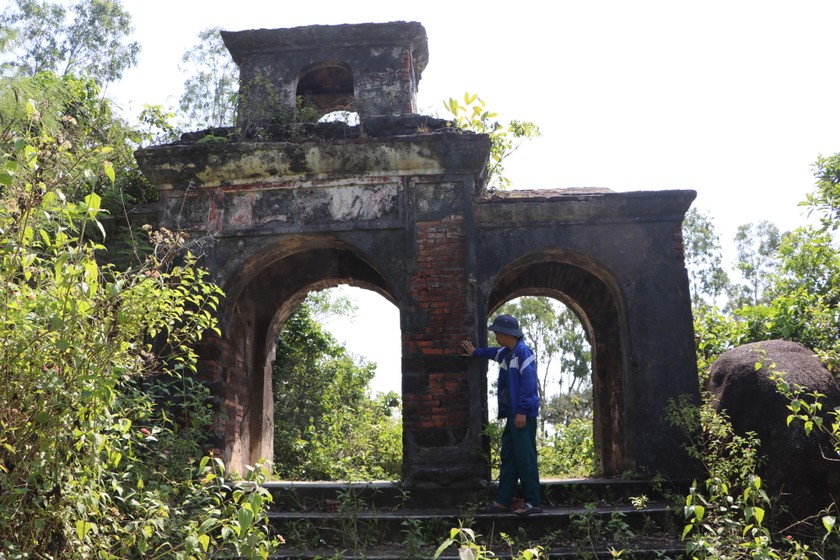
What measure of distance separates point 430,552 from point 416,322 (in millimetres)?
2486

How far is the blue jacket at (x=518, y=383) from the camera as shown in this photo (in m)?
6.66

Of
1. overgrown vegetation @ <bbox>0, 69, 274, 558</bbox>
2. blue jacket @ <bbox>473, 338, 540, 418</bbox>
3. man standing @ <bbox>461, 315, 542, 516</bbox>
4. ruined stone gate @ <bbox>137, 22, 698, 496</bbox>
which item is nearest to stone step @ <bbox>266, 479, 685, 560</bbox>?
man standing @ <bbox>461, 315, 542, 516</bbox>

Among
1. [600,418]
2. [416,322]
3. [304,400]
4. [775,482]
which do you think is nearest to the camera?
[775,482]

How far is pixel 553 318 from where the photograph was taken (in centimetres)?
2783

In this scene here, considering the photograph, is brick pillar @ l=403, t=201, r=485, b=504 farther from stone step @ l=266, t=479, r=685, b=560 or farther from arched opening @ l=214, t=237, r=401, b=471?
arched opening @ l=214, t=237, r=401, b=471

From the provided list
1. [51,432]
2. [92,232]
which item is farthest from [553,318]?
[51,432]

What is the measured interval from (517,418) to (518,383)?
314 millimetres

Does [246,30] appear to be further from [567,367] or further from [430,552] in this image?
[567,367]

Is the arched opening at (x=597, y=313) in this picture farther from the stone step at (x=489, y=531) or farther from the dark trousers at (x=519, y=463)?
the dark trousers at (x=519, y=463)

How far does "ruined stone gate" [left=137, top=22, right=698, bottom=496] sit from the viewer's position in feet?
25.2

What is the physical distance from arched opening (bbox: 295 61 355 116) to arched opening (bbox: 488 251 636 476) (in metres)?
3.37

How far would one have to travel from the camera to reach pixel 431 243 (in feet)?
26.2

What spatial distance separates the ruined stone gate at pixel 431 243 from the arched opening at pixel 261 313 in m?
0.06

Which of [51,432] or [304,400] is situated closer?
[51,432]
